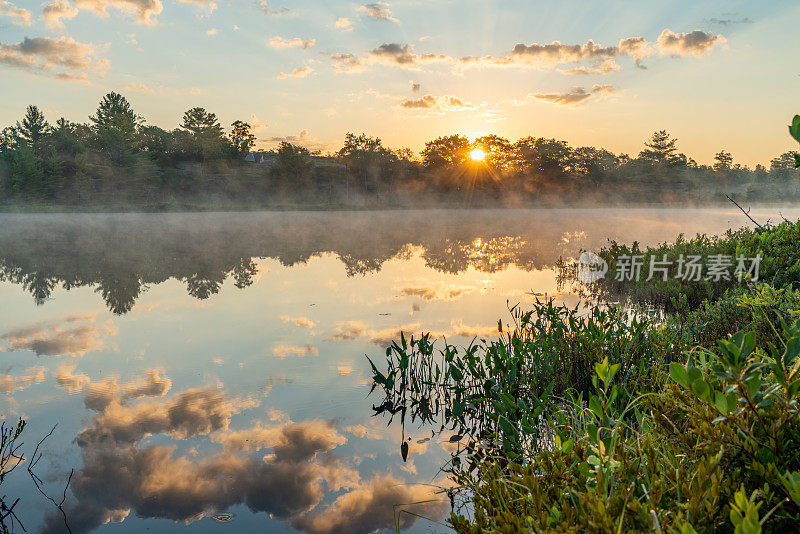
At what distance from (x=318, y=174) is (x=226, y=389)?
6930 centimetres

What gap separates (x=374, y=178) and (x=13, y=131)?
182 feet

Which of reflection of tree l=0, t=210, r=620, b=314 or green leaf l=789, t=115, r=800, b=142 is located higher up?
green leaf l=789, t=115, r=800, b=142

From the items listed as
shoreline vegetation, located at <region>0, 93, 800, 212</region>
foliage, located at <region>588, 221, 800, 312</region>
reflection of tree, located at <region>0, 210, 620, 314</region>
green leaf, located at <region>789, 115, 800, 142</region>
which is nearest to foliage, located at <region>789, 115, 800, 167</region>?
green leaf, located at <region>789, 115, 800, 142</region>

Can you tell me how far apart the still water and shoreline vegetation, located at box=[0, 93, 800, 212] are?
4943 centimetres

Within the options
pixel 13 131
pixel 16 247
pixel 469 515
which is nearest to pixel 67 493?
pixel 469 515

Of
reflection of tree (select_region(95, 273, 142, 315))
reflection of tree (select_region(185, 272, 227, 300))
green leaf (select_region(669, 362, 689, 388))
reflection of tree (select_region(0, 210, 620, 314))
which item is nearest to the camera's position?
green leaf (select_region(669, 362, 689, 388))

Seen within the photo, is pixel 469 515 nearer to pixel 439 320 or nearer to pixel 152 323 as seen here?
pixel 439 320

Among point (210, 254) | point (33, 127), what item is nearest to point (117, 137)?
point (33, 127)

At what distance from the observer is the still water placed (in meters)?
4.04

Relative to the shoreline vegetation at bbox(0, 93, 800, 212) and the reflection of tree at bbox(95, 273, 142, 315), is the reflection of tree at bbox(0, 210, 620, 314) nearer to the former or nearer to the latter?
the reflection of tree at bbox(95, 273, 142, 315)

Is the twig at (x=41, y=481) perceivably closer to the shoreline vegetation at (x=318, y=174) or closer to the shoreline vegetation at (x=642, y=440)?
the shoreline vegetation at (x=642, y=440)

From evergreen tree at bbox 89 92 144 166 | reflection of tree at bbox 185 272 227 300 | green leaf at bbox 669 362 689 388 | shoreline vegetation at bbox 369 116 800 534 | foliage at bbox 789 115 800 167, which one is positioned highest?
evergreen tree at bbox 89 92 144 166

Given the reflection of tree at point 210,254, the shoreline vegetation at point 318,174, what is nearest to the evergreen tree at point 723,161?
the shoreline vegetation at point 318,174

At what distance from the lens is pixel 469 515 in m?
3.78
